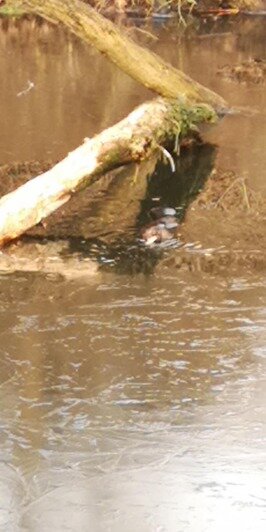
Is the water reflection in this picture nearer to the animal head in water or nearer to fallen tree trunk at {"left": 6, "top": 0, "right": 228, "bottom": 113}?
the animal head in water

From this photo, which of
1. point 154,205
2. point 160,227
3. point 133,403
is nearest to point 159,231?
point 160,227

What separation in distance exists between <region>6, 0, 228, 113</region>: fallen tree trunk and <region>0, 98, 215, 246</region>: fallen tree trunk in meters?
0.27

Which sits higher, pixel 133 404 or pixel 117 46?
pixel 117 46

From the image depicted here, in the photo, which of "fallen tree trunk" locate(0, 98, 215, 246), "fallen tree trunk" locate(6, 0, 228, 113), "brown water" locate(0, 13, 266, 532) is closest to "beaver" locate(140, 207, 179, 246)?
"fallen tree trunk" locate(0, 98, 215, 246)

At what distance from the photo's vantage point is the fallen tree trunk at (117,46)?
11.1 metres

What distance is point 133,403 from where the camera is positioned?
6.20m

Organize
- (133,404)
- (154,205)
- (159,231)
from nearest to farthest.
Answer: (133,404), (159,231), (154,205)

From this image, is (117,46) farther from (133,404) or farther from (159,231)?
(133,404)

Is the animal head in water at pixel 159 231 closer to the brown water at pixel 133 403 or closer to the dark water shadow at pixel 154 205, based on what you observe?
the dark water shadow at pixel 154 205

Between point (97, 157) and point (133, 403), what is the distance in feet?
13.7

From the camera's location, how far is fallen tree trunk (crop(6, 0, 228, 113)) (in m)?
11.1

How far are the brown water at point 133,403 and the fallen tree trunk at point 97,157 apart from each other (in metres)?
0.88

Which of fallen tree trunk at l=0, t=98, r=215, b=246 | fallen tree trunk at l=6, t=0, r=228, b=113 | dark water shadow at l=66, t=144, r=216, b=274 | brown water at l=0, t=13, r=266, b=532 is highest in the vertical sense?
fallen tree trunk at l=6, t=0, r=228, b=113

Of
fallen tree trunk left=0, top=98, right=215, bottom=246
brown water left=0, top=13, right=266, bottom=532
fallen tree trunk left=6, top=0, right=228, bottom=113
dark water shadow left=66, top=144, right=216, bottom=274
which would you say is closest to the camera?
brown water left=0, top=13, right=266, bottom=532
